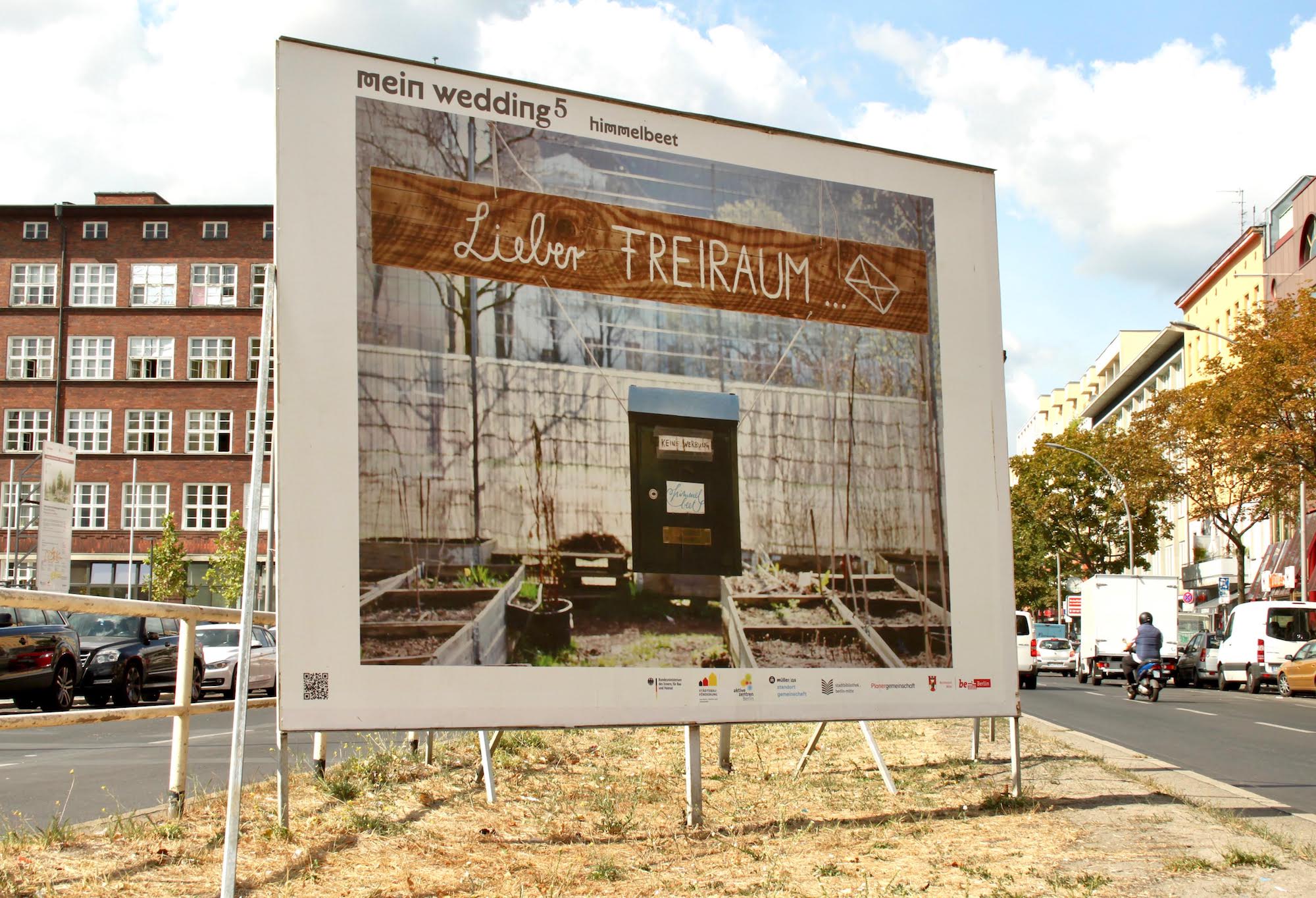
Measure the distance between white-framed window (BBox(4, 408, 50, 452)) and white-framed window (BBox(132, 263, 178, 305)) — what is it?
25.9 ft

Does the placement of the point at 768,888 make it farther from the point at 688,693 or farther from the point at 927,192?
the point at 927,192

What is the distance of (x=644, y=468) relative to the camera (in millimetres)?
7574

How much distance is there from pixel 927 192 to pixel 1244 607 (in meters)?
29.1

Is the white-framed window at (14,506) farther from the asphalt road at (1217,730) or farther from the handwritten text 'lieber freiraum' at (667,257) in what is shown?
the handwritten text 'lieber freiraum' at (667,257)

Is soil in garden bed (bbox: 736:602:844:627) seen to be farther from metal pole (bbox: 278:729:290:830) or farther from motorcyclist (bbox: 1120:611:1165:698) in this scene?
motorcyclist (bbox: 1120:611:1165:698)

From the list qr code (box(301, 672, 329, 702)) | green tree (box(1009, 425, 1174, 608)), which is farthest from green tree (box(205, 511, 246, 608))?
qr code (box(301, 672, 329, 702))

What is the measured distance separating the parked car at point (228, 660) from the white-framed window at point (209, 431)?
4813cm

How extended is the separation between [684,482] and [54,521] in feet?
88.2

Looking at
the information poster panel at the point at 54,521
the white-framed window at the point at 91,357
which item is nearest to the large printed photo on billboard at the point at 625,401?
the information poster panel at the point at 54,521

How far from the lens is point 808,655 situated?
789 cm

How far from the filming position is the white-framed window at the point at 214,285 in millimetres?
71688

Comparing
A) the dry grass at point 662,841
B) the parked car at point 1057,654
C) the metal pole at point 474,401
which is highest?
the metal pole at point 474,401

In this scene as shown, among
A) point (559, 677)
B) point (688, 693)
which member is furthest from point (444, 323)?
point (688, 693)

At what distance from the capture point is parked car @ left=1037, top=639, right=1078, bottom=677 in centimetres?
4803
